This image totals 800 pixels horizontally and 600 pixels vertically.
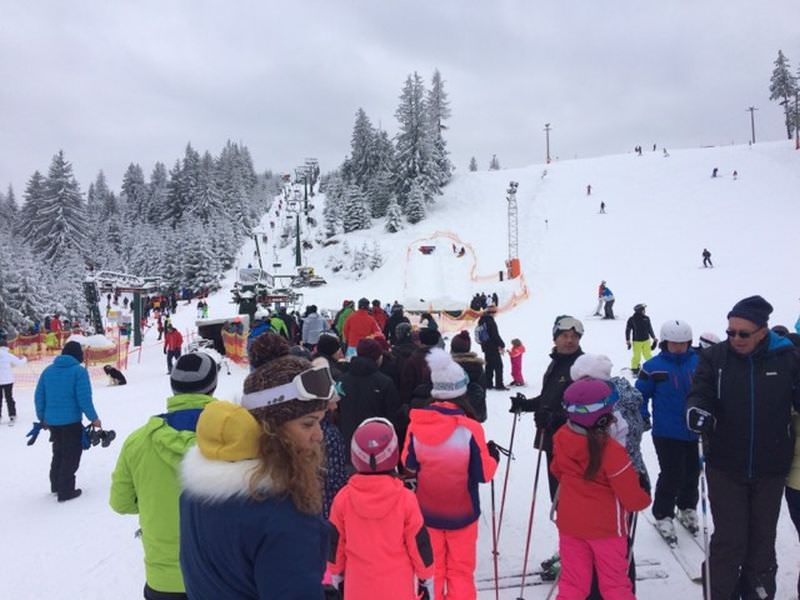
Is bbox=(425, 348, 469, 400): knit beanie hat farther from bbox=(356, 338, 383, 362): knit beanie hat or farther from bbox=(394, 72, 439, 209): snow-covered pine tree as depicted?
bbox=(394, 72, 439, 209): snow-covered pine tree

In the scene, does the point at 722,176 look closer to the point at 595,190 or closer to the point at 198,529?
the point at 595,190

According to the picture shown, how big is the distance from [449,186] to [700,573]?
59562 millimetres

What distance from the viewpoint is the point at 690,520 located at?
5.02 metres

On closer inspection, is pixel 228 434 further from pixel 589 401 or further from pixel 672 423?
pixel 672 423

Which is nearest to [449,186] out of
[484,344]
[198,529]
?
[484,344]

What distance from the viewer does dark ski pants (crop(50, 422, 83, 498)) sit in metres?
6.61

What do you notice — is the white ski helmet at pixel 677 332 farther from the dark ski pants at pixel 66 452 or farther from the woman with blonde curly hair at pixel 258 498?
the dark ski pants at pixel 66 452

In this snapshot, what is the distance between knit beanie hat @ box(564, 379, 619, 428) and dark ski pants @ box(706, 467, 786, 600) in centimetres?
116

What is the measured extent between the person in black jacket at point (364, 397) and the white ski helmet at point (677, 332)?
8.61ft

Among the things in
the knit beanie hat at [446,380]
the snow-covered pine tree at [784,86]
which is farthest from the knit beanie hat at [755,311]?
the snow-covered pine tree at [784,86]

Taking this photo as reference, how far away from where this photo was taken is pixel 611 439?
3.35 metres

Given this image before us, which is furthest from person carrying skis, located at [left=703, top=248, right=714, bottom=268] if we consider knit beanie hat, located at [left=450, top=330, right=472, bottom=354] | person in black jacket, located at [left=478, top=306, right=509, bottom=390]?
knit beanie hat, located at [left=450, top=330, right=472, bottom=354]

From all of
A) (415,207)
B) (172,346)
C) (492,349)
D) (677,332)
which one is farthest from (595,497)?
(415,207)

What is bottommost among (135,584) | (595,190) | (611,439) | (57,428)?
(135,584)
